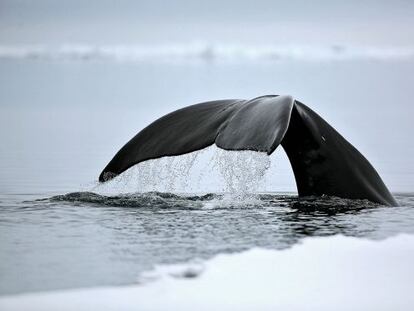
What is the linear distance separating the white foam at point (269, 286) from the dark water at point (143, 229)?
173 mm

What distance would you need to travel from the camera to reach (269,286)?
15.1 feet

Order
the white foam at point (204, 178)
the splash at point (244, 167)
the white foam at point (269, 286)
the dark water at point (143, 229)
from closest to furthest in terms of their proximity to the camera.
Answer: the white foam at point (269, 286) < the dark water at point (143, 229) < the splash at point (244, 167) < the white foam at point (204, 178)

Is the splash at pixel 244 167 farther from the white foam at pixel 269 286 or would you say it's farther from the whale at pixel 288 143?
the white foam at pixel 269 286

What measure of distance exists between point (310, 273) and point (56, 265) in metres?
1.36

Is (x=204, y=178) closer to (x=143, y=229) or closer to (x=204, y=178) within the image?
(x=204, y=178)

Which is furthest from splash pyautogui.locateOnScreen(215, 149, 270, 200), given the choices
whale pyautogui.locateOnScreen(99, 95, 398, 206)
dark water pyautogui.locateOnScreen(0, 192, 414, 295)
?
whale pyautogui.locateOnScreen(99, 95, 398, 206)

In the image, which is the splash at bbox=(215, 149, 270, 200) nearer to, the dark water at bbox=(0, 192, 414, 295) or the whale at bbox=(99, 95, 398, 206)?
the dark water at bbox=(0, 192, 414, 295)

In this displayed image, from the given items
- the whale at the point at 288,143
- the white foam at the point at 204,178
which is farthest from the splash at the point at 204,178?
the whale at the point at 288,143

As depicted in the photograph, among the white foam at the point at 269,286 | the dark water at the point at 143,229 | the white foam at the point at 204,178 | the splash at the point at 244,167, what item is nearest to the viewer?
the white foam at the point at 269,286

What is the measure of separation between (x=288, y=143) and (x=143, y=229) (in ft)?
5.32

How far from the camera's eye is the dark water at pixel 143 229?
4.89 meters

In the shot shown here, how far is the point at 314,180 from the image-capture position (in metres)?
7.35

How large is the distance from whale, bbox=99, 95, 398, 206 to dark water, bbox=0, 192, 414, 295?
14cm

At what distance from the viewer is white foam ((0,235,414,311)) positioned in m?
4.25
